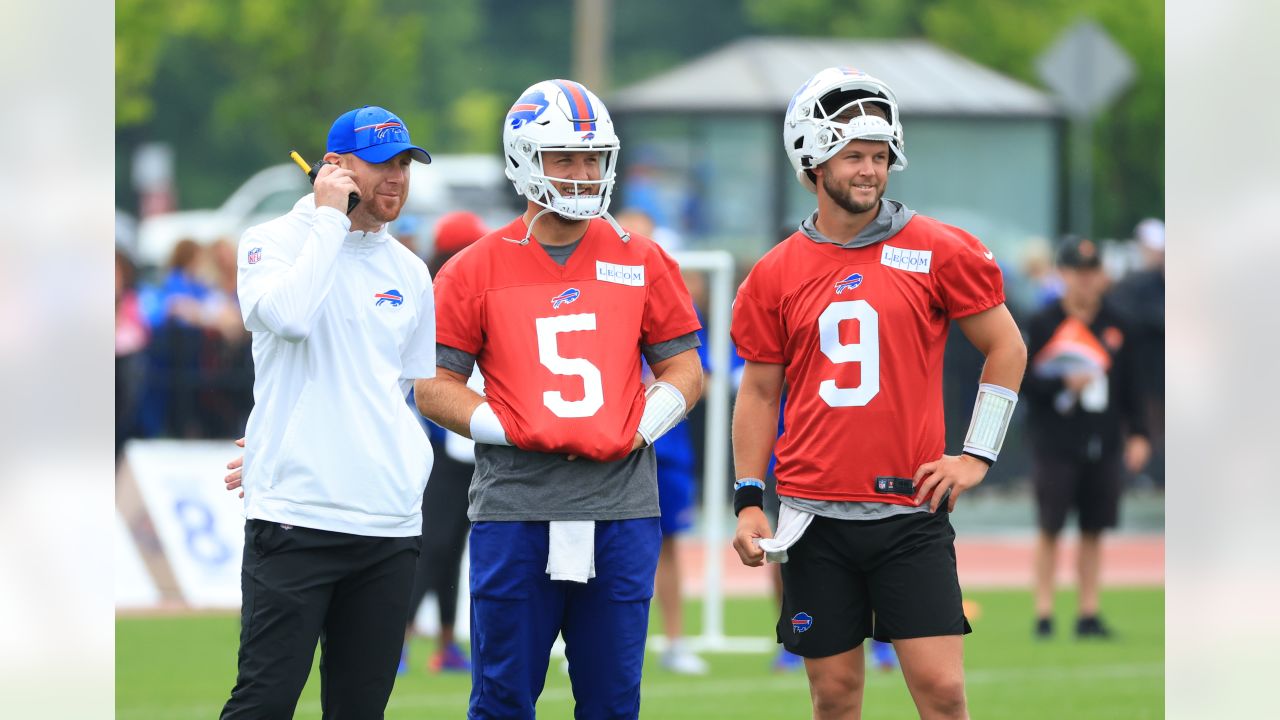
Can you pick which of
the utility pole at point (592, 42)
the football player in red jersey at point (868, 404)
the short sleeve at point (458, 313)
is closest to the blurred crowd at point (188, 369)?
the short sleeve at point (458, 313)

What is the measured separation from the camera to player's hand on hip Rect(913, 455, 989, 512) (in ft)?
17.6

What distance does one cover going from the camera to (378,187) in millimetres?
5332

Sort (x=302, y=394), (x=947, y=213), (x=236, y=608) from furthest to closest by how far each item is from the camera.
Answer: (x=947, y=213), (x=236, y=608), (x=302, y=394)

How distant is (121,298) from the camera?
14.5m

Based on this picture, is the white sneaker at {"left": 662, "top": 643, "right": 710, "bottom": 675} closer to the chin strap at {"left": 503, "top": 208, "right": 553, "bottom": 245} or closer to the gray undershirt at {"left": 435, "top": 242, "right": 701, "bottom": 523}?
the gray undershirt at {"left": 435, "top": 242, "right": 701, "bottom": 523}

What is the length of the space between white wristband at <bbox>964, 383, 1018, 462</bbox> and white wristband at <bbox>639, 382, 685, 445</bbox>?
0.89m

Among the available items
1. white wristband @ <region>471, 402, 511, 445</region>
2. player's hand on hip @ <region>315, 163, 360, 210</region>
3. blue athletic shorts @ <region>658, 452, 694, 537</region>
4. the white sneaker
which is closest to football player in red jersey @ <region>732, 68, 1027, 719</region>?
white wristband @ <region>471, 402, 511, 445</region>

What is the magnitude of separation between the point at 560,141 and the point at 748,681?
5.13 meters

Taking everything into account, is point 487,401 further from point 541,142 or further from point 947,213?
point 947,213

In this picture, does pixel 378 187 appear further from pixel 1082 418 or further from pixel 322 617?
pixel 1082 418

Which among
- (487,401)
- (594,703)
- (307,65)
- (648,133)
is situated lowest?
(594,703)

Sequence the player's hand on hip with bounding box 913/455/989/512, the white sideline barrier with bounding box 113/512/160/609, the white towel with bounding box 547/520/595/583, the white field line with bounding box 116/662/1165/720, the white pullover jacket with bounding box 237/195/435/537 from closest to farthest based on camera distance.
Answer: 1. the white pullover jacket with bounding box 237/195/435/537
2. the white towel with bounding box 547/520/595/583
3. the player's hand on hip with bounding box 913/455/989/512
4. the white field line with bounding box 116/662/1165/720
5. the white sideline barrier with bounding box 113/512/160/609
